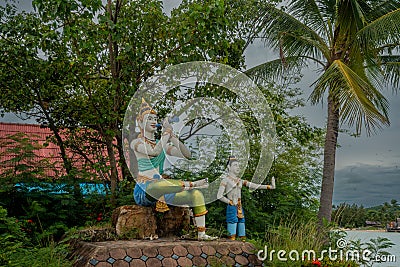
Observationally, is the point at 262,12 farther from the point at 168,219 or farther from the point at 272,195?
the point at 168,219

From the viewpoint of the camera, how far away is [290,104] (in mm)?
11500

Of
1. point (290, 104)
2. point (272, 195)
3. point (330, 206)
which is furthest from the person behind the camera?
point (290, 104)

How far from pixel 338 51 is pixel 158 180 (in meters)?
4.26

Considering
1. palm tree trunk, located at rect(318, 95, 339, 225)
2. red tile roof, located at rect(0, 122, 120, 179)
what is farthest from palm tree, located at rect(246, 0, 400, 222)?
red tile roof, located at rect(0, 122, 120, 179)

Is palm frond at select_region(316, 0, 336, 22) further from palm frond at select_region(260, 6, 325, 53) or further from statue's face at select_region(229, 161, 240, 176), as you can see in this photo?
statue's face at select_region(229, 161, 240, 176)

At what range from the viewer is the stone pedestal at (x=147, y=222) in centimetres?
730

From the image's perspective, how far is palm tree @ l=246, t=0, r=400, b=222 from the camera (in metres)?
7.71

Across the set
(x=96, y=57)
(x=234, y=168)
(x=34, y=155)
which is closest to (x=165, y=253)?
(x=234, y=168)

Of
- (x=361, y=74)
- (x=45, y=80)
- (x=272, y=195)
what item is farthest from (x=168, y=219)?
(x=361, y=74)

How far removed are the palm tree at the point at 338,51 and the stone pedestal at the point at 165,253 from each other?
227 centimetres

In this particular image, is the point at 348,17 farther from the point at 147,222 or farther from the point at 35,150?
the point at 35,150

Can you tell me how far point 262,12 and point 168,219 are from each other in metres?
4.73

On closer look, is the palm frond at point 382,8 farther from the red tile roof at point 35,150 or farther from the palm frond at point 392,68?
the red tile roof at point 35,150

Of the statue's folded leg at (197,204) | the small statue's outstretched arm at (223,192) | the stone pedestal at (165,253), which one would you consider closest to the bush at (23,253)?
the stone pedestal at (165,253)
